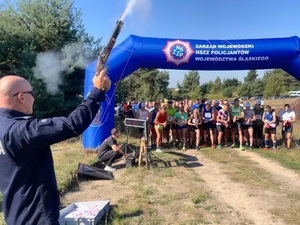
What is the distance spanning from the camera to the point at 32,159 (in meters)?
1.93

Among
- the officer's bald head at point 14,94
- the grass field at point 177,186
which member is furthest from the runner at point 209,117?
the officer's bald head at point 14,94

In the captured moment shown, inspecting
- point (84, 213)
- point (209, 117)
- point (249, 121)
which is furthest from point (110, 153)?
point (249, 121)

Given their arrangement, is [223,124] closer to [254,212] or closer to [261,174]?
[261,174]

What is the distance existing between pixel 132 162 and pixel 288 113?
19.8 feet

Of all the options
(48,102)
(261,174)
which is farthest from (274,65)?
(48,102)

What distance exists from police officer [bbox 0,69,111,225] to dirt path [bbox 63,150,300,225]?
11.9ft

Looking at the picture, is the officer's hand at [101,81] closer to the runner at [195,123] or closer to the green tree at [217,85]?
the runner at [195,123]

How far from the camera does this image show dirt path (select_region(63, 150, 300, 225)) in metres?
5.18

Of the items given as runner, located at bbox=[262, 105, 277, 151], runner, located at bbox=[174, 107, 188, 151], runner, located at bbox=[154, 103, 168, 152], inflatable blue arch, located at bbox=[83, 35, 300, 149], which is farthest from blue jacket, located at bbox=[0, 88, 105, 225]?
runner, located at bbox=[262, 105, 277, 151]

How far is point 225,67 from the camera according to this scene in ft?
36.2

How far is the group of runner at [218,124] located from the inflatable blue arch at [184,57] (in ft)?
5.05

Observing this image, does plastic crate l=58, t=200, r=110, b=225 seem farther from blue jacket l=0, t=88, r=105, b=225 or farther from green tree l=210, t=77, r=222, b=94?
green tree l=210, t=77, r=222, b=94

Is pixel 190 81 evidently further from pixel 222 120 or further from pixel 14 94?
pixel 14 94

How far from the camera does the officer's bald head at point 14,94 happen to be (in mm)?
1959
